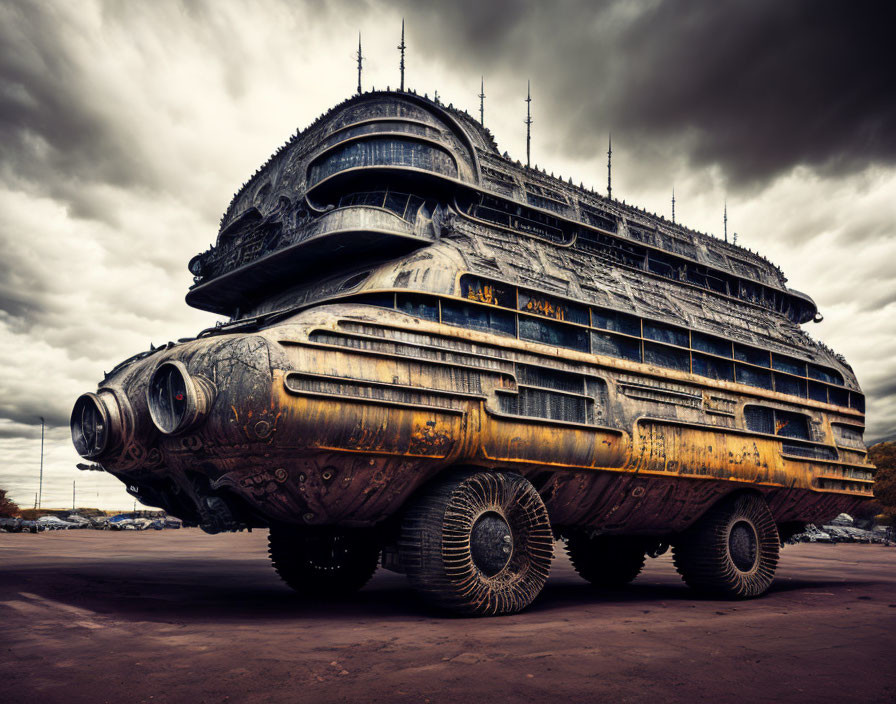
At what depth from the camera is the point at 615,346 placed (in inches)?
574

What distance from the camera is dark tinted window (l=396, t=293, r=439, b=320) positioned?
460 inches

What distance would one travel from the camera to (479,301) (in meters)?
12.5

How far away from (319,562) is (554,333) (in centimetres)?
662

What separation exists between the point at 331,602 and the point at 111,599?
3710mm

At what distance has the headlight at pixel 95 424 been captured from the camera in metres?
10.9

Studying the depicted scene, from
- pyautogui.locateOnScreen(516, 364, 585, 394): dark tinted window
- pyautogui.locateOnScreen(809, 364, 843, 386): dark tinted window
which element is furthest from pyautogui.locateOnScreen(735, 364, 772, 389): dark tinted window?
pyautogui.locateOnScreen(516, 364, 585, 394): dark tinted window

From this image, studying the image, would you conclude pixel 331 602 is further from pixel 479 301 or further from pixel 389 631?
pixel 479 301

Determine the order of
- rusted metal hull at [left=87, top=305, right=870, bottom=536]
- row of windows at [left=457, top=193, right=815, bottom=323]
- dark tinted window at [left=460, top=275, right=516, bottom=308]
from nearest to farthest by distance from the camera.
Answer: rusted metal hull at [left=87, top=305, right=870, bottom=536], dark tinted window at [left=460, top=275, right=516, bottom=308], row of windows at [left=457, top=193, right=815, bottom=323]

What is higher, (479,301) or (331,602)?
(479,301)

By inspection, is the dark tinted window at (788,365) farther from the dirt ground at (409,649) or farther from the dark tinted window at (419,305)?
the dark tinted window at (419,305)

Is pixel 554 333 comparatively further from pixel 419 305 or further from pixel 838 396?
pixel 838 396

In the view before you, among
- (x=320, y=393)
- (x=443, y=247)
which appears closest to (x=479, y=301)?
(x=443, y=247)

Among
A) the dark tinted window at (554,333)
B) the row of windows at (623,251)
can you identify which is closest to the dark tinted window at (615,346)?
the dark tinted window at (554,333)

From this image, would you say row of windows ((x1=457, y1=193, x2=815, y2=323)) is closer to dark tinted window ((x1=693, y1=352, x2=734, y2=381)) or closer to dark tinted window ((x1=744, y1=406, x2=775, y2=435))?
dark tinted window ((x1=693, y1=352, x2=734, y2=381))
